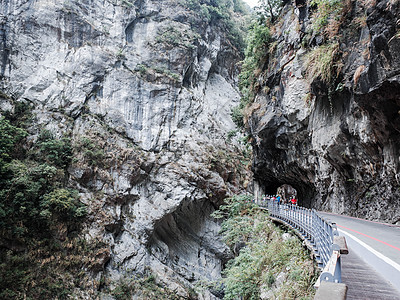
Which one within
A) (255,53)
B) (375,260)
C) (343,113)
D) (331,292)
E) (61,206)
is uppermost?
(255,53)

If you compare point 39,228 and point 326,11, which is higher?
point 326,11

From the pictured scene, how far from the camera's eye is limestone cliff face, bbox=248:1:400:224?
767 centimetres

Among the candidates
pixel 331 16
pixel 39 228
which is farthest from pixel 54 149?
pixel 331 16

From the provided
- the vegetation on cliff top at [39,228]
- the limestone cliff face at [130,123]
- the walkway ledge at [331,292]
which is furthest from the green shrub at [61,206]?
the walkway ledge at [331,292]

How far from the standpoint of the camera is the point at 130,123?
23.3 m

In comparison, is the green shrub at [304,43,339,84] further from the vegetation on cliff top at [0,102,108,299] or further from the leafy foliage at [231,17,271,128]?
the vegetation on cliff top at [0,102,108,299]

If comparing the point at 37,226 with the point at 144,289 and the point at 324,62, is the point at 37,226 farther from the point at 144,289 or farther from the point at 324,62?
the point at 324,62

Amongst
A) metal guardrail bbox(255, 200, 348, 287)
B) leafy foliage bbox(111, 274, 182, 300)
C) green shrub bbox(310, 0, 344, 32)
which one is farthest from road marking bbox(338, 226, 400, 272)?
leafy foliage bbox(111, 274, 182, 300)

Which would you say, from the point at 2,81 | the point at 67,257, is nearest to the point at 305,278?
the point at 67,257

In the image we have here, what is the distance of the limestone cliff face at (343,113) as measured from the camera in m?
7.67

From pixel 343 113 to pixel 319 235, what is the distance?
7032mm

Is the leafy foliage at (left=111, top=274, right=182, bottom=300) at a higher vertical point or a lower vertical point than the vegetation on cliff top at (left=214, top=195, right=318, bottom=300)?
lower

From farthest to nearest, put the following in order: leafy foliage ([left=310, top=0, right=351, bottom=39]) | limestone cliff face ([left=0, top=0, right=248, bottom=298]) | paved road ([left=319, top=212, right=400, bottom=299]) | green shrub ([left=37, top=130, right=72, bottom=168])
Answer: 1. limestone cliff face ([left=0, top=0, right=248, bottom=298])
2. green shrub ([left=37, top=130, right=72, bottom=168])
3. leafy foliage ([left=310, top=0, right=351, bottom=39])
4. paved road ([left=319, top=212, right=400, bottom=299])

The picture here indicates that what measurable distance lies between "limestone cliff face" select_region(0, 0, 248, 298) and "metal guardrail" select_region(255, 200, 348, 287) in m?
8.61
